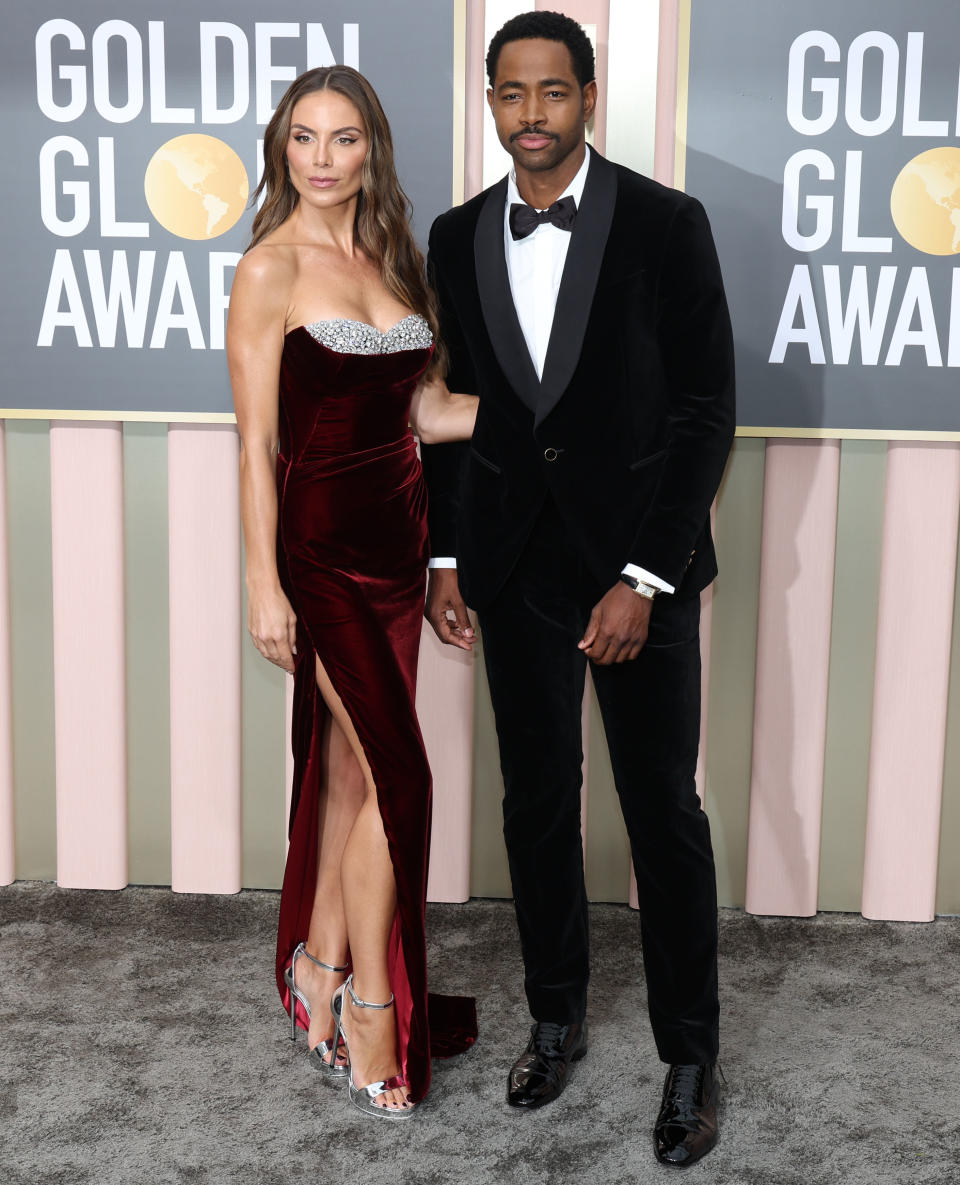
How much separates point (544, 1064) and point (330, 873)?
1.80 ft

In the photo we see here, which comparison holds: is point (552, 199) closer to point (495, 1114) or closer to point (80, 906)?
point (495, 1114)

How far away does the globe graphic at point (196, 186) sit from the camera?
9.61ft

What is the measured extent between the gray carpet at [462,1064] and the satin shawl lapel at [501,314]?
129 centimetres

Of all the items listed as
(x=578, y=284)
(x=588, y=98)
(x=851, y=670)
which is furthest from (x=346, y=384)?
(x=851, y=670)

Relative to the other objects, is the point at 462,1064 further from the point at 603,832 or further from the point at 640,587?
the point at 640,587

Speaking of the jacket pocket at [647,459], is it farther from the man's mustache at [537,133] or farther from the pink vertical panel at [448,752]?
the pink vertical panel at [448,752]

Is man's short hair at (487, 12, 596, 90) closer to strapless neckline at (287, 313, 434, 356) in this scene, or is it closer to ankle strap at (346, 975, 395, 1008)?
strapless neckline at (287, 313, 434, 356)

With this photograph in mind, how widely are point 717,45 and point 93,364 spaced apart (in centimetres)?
157

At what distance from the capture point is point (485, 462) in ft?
7.77

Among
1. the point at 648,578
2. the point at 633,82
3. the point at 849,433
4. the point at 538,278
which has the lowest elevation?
the point at 648,578

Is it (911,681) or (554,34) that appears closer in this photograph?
(554,34)

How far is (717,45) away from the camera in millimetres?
2816

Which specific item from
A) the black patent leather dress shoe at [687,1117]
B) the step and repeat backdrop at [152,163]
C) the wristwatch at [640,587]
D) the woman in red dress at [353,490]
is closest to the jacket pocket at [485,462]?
the woman in red dress at [353,490]

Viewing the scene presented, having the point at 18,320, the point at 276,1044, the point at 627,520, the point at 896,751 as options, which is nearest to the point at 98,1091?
the point at 276,1044
